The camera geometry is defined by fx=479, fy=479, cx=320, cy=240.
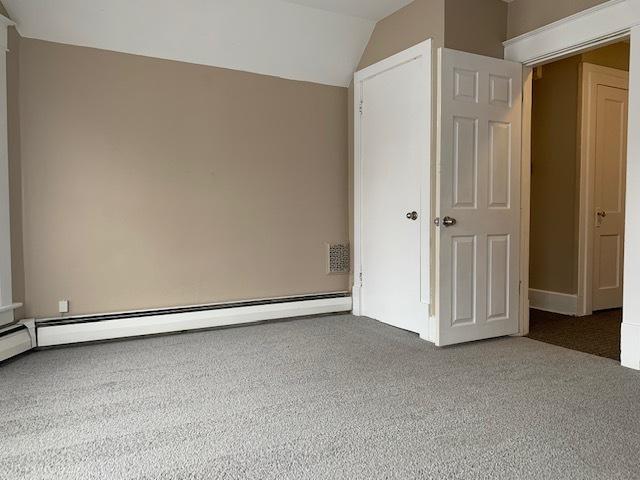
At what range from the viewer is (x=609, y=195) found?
4609 mm

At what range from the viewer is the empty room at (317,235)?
6.88 ft

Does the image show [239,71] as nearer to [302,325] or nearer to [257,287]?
[257,287]

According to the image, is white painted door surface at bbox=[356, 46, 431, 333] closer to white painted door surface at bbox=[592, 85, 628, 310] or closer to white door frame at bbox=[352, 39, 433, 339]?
white door frame at bbox=[352, 39, 433, 339]

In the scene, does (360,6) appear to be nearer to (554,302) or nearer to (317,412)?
(317,412)

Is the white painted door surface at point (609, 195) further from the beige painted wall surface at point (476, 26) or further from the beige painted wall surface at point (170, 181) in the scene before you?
the beige painted wall surface at point (170, 181)

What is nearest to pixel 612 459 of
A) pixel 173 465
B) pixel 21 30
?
pixel 173 465

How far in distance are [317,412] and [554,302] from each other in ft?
10.9

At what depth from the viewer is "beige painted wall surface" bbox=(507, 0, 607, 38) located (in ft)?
10.2

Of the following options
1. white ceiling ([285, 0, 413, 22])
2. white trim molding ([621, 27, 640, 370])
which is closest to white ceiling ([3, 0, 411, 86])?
white ceiling ([285, 0, 413, 22])

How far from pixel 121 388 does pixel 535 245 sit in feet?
13.2

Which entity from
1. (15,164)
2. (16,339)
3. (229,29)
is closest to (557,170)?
(229,29)

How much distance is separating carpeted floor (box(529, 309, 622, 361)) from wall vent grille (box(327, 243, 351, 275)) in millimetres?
1647

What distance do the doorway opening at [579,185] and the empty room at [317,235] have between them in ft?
0.08

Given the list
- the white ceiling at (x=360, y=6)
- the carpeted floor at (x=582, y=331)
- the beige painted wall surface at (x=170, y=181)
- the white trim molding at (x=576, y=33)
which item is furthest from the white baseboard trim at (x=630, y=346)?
the white ceiling at (x=360, y=6)
